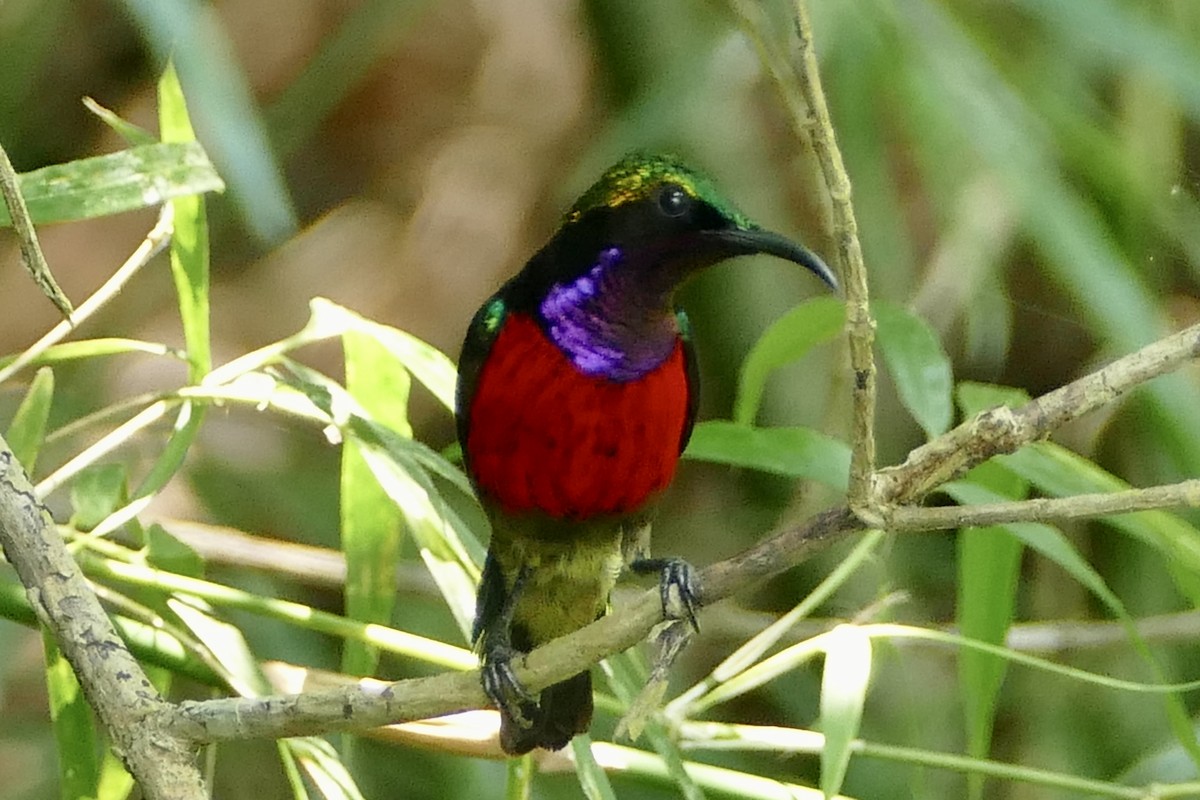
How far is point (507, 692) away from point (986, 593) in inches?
17.1

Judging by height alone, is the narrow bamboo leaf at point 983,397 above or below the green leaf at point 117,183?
below

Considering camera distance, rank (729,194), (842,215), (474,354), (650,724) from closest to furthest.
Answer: (842,215) < (650,724) < (474,354) < (729,194)

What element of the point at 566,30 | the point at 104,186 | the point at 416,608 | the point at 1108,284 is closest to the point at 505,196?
the point at 566,30

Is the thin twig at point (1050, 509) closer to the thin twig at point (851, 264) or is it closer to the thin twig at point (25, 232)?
the thin twig at point (851, 264)

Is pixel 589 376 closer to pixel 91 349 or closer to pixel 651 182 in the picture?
pixel 651 182

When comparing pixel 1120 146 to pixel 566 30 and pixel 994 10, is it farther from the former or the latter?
pixel 566 30

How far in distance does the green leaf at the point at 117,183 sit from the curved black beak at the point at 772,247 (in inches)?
15.8

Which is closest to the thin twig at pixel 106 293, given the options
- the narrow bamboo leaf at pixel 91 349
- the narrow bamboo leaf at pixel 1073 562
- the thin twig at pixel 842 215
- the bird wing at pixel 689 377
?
the narrow bamboo leaf at pixel 91 349

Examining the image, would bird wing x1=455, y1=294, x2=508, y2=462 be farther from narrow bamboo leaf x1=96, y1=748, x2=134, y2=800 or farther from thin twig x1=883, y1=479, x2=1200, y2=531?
thin twig x1=883, y1=479, x2=1200, y2=531

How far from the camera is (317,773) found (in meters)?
1.21

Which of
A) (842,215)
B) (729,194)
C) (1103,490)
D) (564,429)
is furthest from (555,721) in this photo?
(729,194)

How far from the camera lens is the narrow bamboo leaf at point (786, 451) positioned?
125 centimetres

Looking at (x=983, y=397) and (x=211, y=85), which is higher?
(x=211, y=85)

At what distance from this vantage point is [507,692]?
1180 mm
